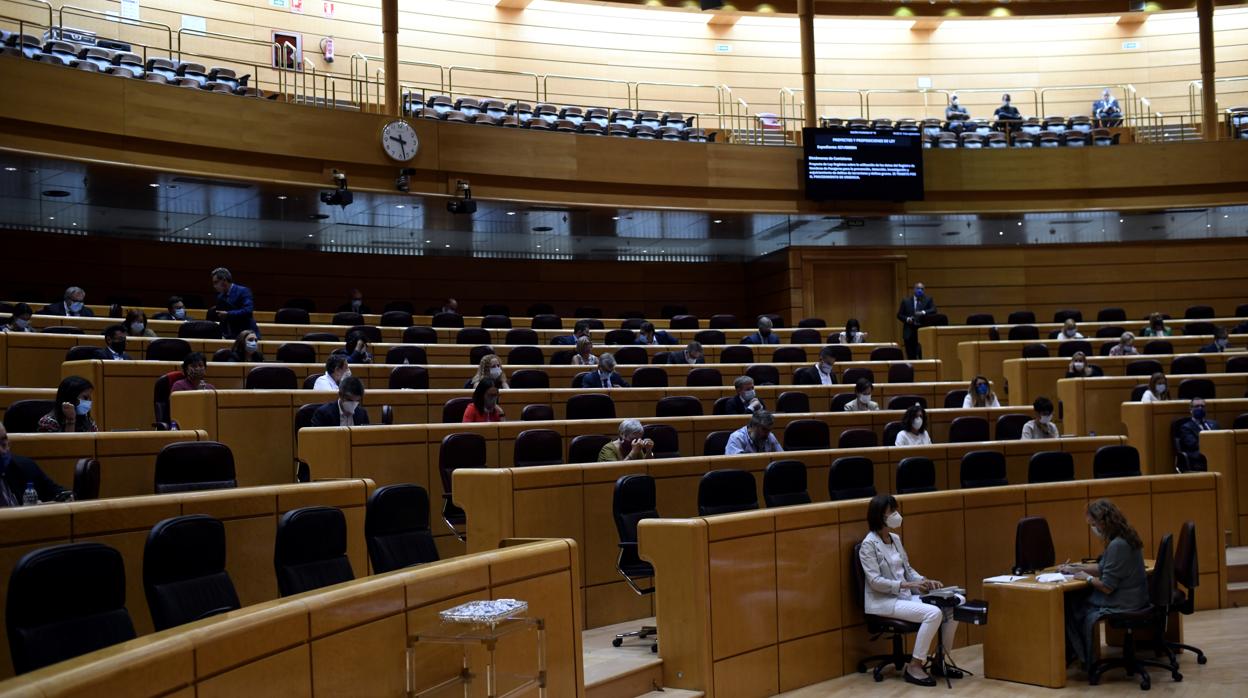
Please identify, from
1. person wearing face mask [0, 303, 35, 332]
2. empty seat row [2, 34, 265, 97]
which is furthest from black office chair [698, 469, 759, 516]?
empty seat row [2, 34, 265, 97]

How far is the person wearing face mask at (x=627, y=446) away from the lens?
6.89m

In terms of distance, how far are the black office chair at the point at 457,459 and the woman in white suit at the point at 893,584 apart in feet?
7.51

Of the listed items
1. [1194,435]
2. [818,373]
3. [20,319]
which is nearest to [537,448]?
[818,373]

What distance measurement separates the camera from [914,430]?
8.66m

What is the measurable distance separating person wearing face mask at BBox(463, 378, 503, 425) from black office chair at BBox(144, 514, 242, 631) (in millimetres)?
3729

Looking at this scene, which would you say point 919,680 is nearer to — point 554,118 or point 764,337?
point 764,337

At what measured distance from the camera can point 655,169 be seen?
615 inches

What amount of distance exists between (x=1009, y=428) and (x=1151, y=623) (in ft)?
10.7

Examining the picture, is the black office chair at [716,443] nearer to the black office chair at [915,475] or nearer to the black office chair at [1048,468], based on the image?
the black office chair at [915,475]

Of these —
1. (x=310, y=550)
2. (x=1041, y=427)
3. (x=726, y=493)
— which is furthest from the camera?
(x=1041, y=427)

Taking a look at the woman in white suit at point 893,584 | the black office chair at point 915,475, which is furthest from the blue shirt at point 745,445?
the woman in white suit at point 893,584

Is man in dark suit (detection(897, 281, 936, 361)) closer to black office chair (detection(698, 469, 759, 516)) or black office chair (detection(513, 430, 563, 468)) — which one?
black office chair (detection(513, 430, 563, 468))

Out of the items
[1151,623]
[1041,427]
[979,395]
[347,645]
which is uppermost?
[979,395]

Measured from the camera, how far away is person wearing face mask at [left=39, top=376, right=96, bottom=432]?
5.94m
